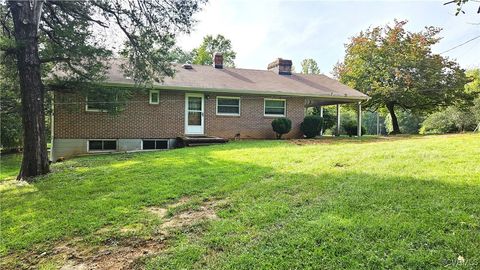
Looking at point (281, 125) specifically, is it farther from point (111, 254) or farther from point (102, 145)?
point (111, 254)

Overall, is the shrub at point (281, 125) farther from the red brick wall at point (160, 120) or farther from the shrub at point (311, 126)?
the shrub at point (311, 126)

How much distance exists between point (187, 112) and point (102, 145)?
399 cm

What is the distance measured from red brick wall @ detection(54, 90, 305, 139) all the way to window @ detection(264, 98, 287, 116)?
254mm

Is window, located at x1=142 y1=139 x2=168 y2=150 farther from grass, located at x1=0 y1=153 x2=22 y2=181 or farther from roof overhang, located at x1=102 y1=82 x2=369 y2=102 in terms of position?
grass, located at x1=0 y1=153 x2=22 y2=181

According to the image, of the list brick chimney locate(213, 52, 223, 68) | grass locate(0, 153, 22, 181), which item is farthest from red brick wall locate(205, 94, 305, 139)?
grass locate(0, 153, 22, 181)

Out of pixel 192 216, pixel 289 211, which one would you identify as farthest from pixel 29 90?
pixel 289 211

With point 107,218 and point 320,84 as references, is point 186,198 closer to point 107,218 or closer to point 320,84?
point 107,218

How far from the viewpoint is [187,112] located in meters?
15.4

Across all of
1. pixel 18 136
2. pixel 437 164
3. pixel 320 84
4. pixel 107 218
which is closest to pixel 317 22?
pixel 320 84

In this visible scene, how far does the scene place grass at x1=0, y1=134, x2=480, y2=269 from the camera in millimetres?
3270

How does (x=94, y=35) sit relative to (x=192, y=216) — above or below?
above

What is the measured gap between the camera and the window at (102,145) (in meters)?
14.0

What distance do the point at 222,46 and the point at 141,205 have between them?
135ft

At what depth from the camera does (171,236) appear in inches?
159
